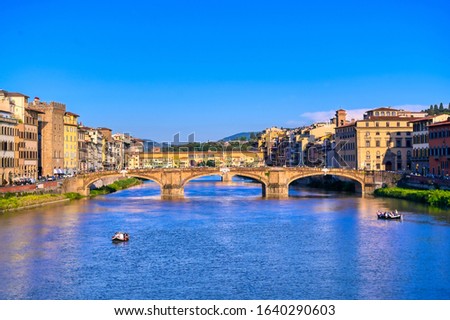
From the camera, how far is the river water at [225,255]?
26.6 meters

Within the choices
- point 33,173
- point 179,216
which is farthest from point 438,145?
point 33,173

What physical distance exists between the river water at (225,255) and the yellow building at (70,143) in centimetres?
2733

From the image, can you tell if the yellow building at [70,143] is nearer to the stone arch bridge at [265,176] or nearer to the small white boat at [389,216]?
the stone arch bridge at [265,176]

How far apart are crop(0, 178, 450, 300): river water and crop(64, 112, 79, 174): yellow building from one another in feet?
89.7

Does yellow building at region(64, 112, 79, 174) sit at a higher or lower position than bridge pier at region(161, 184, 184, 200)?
higher

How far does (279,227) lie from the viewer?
4325cm

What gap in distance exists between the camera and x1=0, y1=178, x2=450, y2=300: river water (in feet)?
87.1

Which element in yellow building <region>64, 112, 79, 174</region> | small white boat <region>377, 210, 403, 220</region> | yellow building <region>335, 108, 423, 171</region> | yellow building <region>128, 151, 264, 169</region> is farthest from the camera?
yellow building <region>128, 151, 264, 169</region>

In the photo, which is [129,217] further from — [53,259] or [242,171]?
[242,171]

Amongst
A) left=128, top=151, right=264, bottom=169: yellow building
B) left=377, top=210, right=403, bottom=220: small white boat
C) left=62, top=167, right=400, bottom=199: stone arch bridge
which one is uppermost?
left=128, top=151, right=264, bottom=169: yellow building

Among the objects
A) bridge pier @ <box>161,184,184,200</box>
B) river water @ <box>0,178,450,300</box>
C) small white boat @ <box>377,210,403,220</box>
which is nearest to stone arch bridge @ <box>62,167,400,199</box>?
bridge pier @ <box>161,184,184,200</box>

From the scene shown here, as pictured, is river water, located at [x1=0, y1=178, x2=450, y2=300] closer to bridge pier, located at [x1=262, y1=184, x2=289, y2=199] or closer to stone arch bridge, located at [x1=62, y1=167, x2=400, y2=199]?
stone arch bridge, located at [x1=62, y1=167, x2=400, y2=199]

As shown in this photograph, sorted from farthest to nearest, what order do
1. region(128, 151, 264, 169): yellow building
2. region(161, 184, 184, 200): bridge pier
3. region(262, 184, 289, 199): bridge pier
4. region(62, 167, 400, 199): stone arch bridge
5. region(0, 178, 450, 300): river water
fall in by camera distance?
region(128, 151, 264, 169): yellow building < region(262, 184, 289, 199): bridge pier < region(161, 184, 184, 200): bridge pier < region(62, 167, 400, 199): stone arch bridge < region(0, 178, 450, 300): river water

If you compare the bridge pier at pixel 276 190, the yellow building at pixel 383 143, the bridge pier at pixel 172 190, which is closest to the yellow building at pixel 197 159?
the yellow building at pixel 383 143
